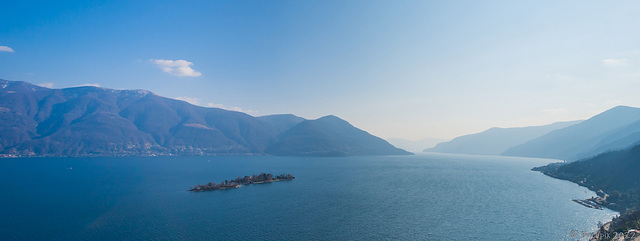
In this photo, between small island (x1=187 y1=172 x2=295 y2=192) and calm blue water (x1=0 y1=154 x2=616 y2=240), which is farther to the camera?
small island (x1=187 y1=172 x2=295 y2=192)

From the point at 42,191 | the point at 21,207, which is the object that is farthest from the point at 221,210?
the point at 42,191

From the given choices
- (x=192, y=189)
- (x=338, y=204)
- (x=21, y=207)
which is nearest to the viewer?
(x=21, y=207)

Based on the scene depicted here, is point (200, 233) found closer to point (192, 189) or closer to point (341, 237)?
point (341, 237)

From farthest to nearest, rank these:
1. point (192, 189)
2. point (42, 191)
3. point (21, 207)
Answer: point (192, 189) < point (42, 191) < point (21, 207)

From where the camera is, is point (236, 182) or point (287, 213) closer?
point (287, 213)

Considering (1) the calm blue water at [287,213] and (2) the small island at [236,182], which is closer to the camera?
(1) the calm blue water at [287,213]

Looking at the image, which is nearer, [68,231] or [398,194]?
[68,231]

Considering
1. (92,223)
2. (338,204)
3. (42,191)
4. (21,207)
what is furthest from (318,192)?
(42,191)

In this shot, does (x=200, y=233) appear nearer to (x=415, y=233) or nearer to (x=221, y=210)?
(x=221, y=210)

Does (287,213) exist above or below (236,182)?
below
